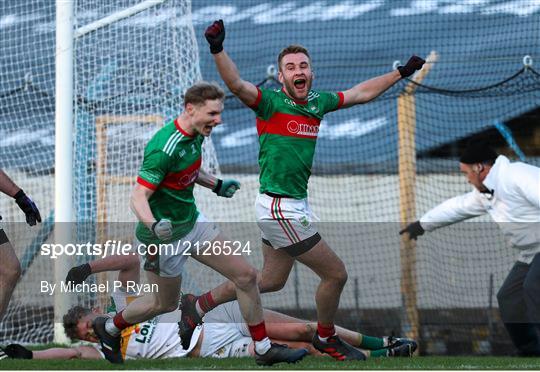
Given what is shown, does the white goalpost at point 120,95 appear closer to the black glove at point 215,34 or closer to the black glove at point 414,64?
the black glove at point 414,64

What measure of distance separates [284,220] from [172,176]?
32.6 inches

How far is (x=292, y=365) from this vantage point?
759 cm

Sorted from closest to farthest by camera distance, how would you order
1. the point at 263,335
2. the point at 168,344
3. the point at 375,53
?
the point at 263,335 → the point at 168,344 → the point at 375,53

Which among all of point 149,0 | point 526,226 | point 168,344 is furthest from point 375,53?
point 168,344

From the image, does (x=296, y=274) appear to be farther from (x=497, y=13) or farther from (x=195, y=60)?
(x=497, y=13)

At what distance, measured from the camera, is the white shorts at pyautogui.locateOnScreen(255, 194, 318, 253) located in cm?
737

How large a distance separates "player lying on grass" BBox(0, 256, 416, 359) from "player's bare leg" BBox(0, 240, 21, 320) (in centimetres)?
73

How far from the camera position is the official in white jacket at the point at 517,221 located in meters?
8.73

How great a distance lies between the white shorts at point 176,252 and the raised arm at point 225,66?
889 millimetres

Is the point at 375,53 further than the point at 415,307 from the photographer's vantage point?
Yes

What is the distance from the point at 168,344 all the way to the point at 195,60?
3.28 meters

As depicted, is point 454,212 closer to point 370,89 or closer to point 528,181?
point 528,181

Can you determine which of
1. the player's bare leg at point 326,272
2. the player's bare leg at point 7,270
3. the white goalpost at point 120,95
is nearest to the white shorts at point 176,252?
the player's bare leg at point 326,272

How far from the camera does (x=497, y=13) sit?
45.8 ft
